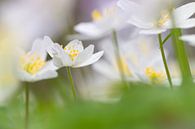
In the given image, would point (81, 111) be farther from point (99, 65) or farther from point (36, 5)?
point (36, 5)

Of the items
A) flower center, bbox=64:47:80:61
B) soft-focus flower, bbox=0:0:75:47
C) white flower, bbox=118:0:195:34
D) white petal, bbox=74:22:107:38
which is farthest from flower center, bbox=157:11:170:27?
soft-focus flower, bbox=0:0:75:47

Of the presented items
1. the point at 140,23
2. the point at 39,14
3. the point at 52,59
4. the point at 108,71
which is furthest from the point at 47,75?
the point at 39,14

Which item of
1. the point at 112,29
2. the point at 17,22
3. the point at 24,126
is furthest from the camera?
the point at 17,22

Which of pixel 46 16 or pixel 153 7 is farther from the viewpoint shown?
pixel 46 16

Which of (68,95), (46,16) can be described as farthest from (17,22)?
(68,95)

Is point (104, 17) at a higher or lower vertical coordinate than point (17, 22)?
lower

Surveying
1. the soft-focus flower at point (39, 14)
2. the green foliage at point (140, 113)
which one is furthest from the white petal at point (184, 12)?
the soft-focus flower at point (39, 14)

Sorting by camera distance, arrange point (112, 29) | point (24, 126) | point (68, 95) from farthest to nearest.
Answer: point (112, 29), point (68, 95), point (24, 126)
